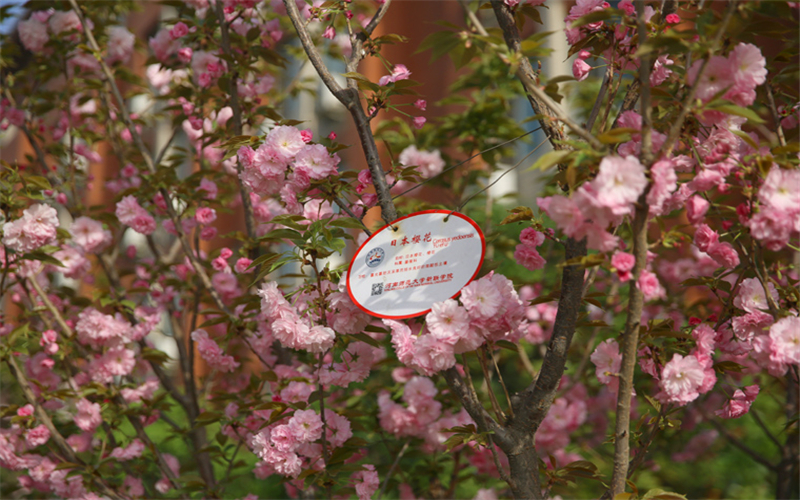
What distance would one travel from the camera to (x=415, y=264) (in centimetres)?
144

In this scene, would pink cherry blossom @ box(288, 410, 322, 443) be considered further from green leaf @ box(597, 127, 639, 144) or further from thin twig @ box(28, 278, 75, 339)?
thin twig @ box(28, 278, 75, 339)

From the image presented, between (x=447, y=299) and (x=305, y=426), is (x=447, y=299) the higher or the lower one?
the higher one

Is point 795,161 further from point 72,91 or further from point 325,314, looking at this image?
point 72,91

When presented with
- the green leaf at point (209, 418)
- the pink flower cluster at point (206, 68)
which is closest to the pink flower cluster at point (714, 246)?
the green leaf at point (209, 418)

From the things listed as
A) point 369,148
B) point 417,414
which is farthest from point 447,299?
point 417,414

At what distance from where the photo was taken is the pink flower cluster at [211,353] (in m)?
2.33

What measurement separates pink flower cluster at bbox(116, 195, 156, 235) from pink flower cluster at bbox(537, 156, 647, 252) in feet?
6.80

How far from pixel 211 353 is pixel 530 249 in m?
1.40

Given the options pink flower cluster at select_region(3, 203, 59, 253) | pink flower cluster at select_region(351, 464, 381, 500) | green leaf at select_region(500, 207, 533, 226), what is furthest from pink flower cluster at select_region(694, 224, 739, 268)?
pink flower cluster at select_region(3, 203, 59, 253)

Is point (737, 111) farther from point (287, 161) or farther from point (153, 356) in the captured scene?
point (153, 356)

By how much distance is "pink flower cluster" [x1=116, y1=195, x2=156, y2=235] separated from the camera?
102 inches

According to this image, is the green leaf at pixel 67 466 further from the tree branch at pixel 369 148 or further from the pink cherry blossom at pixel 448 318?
the pink cherry blossom at pixel 448 318

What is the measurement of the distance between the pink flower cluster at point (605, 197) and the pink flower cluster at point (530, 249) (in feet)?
1.40

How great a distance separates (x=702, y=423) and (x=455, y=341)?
2836 millimetres
